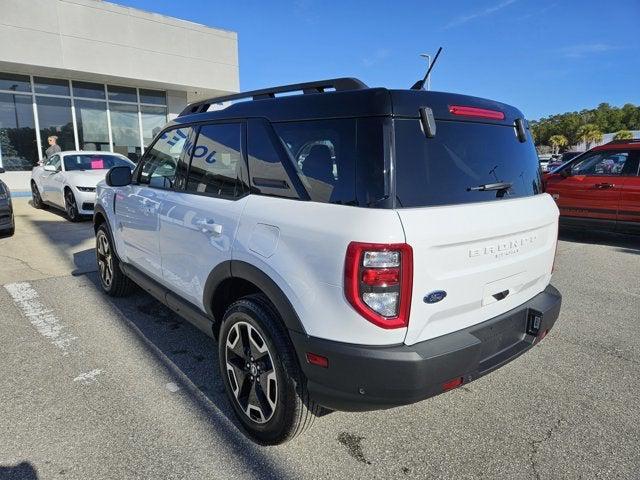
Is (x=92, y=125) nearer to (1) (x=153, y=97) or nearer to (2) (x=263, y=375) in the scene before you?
(1) (x=153, y=97)

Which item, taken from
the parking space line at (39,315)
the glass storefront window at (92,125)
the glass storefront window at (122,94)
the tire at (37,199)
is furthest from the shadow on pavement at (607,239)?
the glass storefront window at (122,94)

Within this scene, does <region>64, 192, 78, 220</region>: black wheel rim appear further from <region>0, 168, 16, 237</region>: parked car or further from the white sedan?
<region>0, 168, 16, 237</region>: parked car

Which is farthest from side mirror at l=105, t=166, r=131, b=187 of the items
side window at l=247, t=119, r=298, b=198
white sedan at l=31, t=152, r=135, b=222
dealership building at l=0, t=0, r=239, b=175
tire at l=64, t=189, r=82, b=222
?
dealership building at l=0, t=0, r=239, b=175

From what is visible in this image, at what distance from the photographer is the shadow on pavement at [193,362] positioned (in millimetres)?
2381

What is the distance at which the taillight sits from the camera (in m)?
1.84

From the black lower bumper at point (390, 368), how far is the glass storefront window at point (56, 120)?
17080 millimetres

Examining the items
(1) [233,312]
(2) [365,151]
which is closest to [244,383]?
(1) [233,312]

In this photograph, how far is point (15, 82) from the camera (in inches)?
584

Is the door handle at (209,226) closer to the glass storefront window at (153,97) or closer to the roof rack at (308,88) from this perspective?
the roof rack at (308,88)

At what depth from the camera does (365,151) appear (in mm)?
1960

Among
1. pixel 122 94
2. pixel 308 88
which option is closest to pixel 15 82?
pixel 122 94

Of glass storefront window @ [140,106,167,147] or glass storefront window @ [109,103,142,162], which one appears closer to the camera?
glass storefront window @ [109,103,142,162]

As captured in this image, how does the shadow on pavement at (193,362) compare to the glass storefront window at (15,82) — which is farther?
the glass storefront window at (15,82)

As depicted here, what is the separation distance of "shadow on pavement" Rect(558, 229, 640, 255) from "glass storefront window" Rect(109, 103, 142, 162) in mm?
14957
